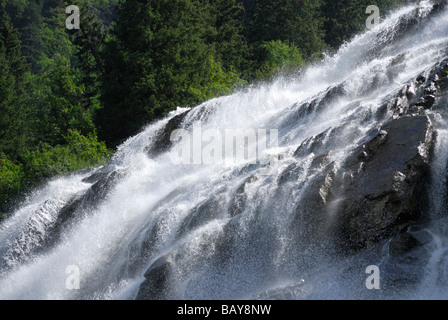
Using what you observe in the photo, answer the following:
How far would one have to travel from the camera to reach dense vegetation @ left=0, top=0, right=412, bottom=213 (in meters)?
29.0

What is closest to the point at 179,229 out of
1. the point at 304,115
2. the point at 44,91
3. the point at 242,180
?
the point at 242,180

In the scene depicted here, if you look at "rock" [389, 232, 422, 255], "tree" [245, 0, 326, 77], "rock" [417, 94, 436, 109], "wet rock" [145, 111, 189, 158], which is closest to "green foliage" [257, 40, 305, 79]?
"tree" [245, 0, 326, 77]

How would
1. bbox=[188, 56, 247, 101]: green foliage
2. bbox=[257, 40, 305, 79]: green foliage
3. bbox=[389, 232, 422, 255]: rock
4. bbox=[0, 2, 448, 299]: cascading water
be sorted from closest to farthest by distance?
bbox=[389, 232, 422, 255]: rock
bbox=[0, 2, 448, 299]: cascading water
bbox=[188, 56, 247, 101]: green foliage
bbox=[257, 40, 305, 79]: green foliage

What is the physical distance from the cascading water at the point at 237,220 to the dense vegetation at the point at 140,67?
7.08m

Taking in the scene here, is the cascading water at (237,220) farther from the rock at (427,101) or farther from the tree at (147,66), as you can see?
the tree at (147,66)

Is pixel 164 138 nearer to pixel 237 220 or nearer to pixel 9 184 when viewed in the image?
pixel 9 184

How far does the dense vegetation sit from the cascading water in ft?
23.2

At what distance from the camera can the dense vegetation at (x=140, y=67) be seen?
29.0 m

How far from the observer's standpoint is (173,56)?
30.1 meters

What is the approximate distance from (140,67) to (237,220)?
1944 cm

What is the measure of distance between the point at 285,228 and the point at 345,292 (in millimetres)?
2129


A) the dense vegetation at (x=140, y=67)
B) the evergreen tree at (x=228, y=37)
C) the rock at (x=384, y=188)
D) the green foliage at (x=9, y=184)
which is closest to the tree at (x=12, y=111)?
the dense vegetation at (x=140, y=67)

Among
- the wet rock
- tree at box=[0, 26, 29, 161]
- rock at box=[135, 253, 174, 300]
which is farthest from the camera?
tree at box=[0, 26, 29, 161]

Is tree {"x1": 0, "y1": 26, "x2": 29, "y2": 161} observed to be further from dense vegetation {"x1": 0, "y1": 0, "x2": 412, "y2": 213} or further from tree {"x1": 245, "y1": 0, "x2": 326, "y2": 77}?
tree {"x1": 245, "y1": 0, "x2": 326, "y2": 77}
